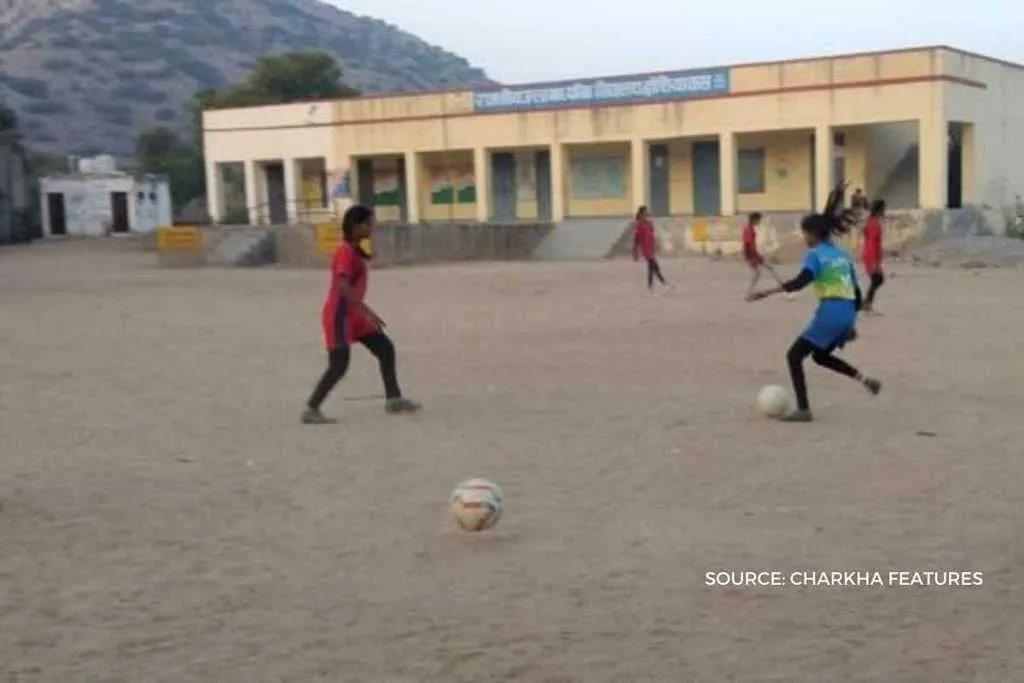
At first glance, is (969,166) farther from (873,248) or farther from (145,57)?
(145,57)

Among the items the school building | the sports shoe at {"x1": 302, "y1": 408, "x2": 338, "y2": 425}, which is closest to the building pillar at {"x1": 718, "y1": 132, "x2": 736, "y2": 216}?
the school building

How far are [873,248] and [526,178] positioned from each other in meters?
28.0

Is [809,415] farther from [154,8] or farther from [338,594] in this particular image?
[154,8]

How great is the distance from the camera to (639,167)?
40062mm

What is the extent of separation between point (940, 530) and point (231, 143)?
1754 inches

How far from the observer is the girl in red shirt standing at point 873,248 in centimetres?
1727

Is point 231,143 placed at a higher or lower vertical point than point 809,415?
higher

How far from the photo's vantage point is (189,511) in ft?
23.1

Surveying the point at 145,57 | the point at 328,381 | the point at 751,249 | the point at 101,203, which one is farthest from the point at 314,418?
the point at 145,57

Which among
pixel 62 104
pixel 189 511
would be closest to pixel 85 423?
pixel 189 511

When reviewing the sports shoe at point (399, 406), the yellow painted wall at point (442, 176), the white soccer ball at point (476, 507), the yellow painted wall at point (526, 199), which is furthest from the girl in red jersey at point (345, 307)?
the yellow painted wall at point (442, 176)

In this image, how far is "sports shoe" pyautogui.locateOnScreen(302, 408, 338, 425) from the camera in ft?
32.3

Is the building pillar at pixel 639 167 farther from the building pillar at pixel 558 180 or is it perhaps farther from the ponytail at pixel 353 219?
the ponytail at pixel 353 219

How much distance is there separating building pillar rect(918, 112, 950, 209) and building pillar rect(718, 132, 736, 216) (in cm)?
523
